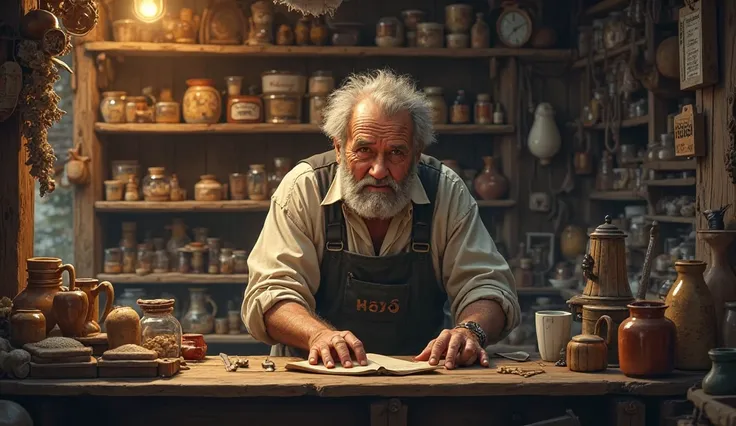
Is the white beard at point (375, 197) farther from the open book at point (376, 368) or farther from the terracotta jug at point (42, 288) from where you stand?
the terracotta jug at point (42, 288)

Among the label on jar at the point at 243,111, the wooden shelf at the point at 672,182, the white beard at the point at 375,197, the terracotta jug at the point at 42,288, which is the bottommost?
the terracotta jug at the point at 42,288

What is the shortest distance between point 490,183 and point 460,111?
0.50 meters

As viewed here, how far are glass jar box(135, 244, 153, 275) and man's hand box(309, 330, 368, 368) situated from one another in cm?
366

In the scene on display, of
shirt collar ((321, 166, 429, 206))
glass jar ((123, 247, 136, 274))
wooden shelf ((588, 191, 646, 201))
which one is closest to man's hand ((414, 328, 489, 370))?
shirt collar ((321, 166, 429, 206))

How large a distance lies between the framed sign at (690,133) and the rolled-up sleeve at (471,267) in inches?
28.6

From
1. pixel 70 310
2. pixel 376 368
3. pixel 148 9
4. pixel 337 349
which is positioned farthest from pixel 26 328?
pixel 148 9

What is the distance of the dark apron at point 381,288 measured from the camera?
12.3 ft

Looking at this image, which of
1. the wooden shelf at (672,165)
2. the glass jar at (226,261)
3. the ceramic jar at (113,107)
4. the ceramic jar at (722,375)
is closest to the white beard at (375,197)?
the ceramic jar at (722,375)

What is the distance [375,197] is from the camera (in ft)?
11.9

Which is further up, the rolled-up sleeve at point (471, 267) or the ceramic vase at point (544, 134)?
the ceramic vase at point (544, 134)

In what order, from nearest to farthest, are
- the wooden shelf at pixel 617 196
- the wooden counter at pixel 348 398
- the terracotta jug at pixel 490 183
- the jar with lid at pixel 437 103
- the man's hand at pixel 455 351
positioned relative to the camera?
the wooden counter at pixel 348 398
the man's hand at pixel 455 351
the wooden shelf at pixel 617 196
the jar with lid at pixel 437 103
the terracotta jug at pixel 490 183

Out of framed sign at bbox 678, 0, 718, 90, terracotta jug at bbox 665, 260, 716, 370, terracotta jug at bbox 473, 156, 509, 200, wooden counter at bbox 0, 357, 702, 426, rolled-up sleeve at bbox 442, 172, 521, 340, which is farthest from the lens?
terracotta jug at bbox 473, 156, 509, 200

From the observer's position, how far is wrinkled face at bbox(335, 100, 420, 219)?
3623mm

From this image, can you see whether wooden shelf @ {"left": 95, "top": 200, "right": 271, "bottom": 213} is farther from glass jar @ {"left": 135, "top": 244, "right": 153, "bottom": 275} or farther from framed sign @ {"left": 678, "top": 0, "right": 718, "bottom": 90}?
framed sign @ {"left": 678, "top": 0, "right": 718, "bottom": 90}
